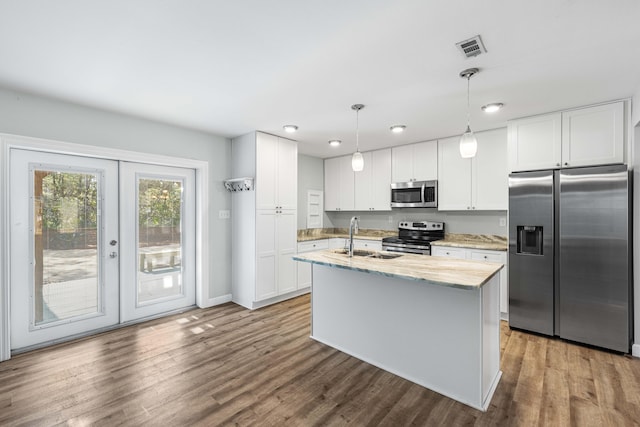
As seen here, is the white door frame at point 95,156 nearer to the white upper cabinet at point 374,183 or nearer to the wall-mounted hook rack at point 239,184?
the wall-mounted hook rack at point 239,184

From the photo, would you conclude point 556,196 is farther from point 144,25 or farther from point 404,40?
point 144,25

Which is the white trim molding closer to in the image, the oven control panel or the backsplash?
the backsplash

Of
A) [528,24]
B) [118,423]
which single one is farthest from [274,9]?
[118,423]

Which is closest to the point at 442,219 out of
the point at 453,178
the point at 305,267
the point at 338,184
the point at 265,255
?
the point at 453,178

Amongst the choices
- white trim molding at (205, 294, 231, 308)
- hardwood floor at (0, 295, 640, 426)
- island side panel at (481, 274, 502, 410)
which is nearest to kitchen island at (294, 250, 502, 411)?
island side panel at (481, 274, 502, 410)

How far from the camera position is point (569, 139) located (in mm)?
3184

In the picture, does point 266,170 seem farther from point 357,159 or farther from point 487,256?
point 487,256

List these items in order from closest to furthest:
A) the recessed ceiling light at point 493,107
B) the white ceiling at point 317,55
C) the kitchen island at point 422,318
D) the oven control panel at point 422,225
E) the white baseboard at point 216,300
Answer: the white ceiling at point 317,55, the kitchen island at point 422,318, the recessed ceiling light at point 493,107, the white baseboard at point 216,300, the oven control panel at point 422,225

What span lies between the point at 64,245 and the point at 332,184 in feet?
13.6

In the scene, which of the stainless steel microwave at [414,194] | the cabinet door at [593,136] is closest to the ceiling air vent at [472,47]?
the cabinet door at [593,136]

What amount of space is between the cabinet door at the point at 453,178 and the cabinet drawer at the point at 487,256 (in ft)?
2.44

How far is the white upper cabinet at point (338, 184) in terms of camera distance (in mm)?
5656

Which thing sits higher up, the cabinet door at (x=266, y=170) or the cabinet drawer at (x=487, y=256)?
the cabinet door at (x=266, y=170)

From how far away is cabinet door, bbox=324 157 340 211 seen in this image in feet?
19.2
